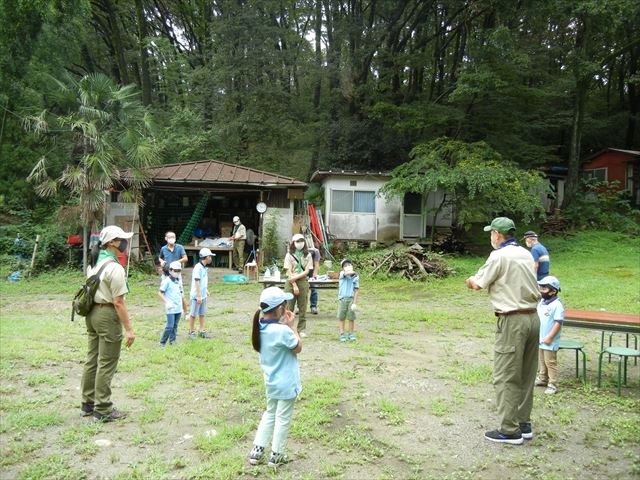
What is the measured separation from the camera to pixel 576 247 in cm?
1828

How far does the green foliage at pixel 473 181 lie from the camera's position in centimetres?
1645

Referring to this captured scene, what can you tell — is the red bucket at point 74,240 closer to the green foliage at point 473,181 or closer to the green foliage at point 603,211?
the green foliage at point 473,181

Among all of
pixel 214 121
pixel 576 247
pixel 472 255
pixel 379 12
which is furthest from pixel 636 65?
pixel 214 121

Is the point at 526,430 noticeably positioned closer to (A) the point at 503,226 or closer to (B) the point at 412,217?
(A) the point at 503,226

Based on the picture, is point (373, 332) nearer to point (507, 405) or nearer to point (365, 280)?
point (507, 405)

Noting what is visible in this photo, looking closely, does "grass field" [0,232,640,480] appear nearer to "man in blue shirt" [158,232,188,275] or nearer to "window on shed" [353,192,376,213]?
"man in blue shirt" [158,232,188,275]

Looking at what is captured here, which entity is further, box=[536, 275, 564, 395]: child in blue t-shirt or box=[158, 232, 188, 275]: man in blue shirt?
box=[158, 232, 188, 275]: man in blue shirt

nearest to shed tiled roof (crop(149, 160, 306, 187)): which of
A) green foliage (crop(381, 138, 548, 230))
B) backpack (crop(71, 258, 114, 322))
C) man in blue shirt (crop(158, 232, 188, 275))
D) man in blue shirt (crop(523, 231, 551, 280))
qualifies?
green foliage (crop(381, 138, 548, 230))

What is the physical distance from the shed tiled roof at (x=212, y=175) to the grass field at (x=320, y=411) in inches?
321

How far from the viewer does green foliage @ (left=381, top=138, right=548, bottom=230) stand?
54.0 feet

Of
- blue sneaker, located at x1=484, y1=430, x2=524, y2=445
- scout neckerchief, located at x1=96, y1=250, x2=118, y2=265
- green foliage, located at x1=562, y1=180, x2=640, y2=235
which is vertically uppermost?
green foliage, located at x1=562, y1=180, x2=640, y2=235

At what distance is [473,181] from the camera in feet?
53.9

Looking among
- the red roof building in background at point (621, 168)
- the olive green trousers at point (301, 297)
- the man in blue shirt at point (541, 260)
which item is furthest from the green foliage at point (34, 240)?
the red roof building in background at point (621, 168)

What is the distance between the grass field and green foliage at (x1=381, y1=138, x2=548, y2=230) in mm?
8279
